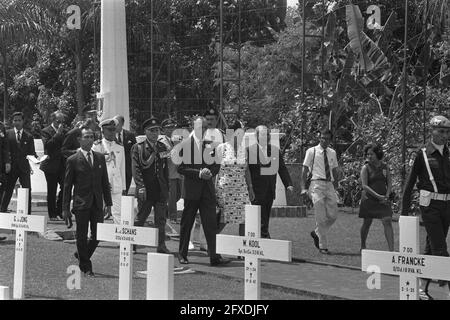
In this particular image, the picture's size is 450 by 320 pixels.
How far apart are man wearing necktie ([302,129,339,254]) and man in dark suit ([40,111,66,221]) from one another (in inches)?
190

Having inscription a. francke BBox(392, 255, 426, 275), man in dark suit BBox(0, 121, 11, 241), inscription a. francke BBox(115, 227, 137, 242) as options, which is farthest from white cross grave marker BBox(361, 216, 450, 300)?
man in dark suit BBox(0, 121, 11, 241)

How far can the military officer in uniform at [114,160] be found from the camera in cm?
1349

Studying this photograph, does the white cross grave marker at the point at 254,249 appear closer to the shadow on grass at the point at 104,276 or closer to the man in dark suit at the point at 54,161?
the shadow on grass at the point at 104,276

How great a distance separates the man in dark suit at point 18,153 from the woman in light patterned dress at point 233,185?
3887 millimetres

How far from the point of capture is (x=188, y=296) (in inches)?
393

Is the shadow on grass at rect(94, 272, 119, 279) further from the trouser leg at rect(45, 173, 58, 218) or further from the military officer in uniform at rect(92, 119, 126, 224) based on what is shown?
the trouser leg at rect(45, 173, 58, 218)

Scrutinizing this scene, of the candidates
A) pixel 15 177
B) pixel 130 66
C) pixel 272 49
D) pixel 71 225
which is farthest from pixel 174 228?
pixel 130 66

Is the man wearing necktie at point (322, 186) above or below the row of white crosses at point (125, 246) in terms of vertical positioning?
above

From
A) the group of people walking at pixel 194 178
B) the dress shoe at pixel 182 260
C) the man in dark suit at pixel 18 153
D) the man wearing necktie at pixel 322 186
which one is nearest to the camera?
the group of people walking at pixel 194 178

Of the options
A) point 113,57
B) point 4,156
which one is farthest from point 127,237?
point 113,57

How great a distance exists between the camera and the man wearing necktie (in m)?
14.0

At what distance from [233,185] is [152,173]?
1.13m

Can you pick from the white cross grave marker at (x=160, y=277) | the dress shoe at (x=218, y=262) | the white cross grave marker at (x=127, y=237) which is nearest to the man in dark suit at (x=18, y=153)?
the dress shoe at (x=218, y=262)
